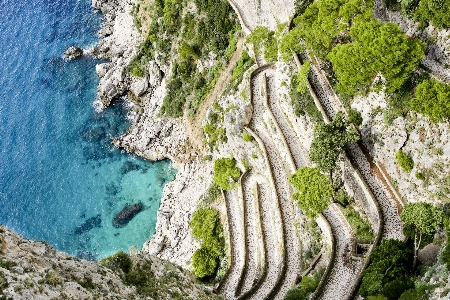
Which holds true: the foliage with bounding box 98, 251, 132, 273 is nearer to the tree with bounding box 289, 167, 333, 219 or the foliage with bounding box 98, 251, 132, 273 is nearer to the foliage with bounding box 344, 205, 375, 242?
the tree with bounding box 289, 167, 333, 219

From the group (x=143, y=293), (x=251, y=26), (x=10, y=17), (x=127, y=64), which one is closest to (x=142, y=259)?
(x=143, y=293)

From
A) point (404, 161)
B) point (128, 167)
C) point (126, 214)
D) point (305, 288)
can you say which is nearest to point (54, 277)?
point (305, 288)

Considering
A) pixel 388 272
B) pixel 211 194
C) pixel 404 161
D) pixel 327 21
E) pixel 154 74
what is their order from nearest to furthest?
pixel 388 272 < pixel 404 161 < pixel 327 21 < pixel 211 194 < pixel 154 74

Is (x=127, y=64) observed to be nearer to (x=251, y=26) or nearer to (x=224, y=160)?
(x=251, y=26)

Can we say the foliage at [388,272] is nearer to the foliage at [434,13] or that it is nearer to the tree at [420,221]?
the tree at [420,221]

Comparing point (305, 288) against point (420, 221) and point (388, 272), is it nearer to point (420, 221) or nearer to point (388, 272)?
point (388, 272)

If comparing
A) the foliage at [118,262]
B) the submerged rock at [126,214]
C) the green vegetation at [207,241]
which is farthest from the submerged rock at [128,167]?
the foliage at [118,262]
